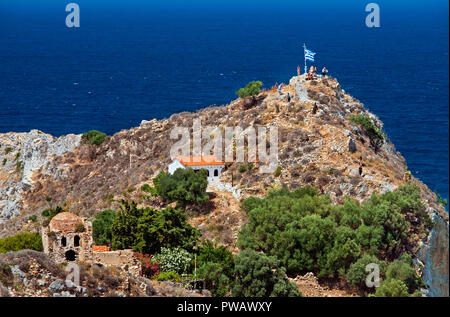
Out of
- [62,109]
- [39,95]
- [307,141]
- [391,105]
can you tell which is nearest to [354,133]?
[307,141]

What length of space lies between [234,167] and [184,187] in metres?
7.85

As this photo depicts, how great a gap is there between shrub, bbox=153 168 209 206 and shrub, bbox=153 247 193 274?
18.0 m

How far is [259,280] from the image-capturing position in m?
65.4

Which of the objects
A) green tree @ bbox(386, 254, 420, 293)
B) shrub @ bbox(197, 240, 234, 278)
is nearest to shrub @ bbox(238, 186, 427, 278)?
shrub @ bbox(197, 240, 234, 278)

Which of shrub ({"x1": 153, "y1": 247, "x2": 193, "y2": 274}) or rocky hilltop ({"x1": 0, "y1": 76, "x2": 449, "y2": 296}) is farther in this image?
rocky hilltop ({"x1": 0, "y1": 76, "x2": 449, "y2": 296})

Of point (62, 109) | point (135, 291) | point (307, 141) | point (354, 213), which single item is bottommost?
point (135, 291)

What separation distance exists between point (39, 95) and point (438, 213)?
5398 inches

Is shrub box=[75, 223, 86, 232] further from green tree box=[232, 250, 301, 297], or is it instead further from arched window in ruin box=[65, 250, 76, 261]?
Result: green tree box=[232, 250, 301, 297]

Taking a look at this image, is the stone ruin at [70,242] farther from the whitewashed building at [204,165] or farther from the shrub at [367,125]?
the shrub at [367,125]

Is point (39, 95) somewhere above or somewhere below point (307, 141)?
above

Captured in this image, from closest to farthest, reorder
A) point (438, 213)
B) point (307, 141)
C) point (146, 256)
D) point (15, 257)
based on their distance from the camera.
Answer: point (15, 257) < point (146, 256) < point (438, 213) < point (307, 141)

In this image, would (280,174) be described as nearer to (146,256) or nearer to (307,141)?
(307,141)

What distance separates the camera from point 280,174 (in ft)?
295

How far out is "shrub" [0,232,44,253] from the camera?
75.4 metres
